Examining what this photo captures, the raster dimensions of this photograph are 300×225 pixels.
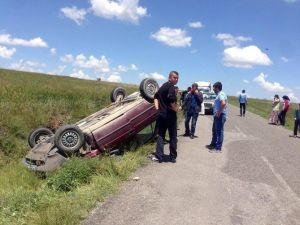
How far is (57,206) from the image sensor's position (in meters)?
6.33

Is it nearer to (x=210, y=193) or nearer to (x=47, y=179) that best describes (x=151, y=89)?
(x=47, y=179)

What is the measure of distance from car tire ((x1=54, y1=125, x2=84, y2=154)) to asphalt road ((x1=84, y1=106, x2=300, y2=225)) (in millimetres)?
1942

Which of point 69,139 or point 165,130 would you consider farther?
point 69,139

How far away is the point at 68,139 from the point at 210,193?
421 cm

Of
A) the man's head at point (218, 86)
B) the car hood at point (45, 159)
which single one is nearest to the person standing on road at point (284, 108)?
the man's head at point (218, 86)

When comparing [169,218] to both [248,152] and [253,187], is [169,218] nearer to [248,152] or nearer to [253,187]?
[253,187]

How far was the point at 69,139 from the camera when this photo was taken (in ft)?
34.3

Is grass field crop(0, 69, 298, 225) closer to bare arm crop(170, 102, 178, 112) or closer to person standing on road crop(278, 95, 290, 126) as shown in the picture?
bare arm crop(170, 102, 178, 112)

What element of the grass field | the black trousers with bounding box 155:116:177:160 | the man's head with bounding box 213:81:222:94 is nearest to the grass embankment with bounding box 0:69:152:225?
the grass field

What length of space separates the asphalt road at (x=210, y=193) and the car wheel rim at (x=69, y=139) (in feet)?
6.63

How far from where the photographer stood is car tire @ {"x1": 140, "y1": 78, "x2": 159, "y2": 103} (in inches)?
480

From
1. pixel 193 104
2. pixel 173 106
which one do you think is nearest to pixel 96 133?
pixel 173 106

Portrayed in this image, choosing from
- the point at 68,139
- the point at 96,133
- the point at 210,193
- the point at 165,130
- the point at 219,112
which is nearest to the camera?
the point at 210,193

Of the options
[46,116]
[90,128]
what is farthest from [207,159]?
[46,116]
